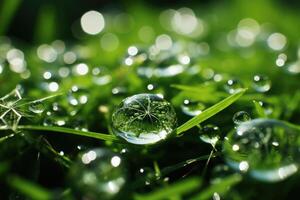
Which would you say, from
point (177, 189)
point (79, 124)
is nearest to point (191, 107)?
point (79, 124)

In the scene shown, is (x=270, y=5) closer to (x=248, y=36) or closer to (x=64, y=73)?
(x=248, y=36)

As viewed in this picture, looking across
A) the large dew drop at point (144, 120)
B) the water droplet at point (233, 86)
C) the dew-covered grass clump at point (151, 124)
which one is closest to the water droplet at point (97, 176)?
the dew-covered grass clump at point (151, 124)

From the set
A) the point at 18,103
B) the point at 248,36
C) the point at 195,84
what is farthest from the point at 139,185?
the point at 248,36

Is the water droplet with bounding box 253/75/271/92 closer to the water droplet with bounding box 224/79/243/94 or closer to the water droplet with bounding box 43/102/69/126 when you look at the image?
the water droplet with bounding box 224/79/243/94

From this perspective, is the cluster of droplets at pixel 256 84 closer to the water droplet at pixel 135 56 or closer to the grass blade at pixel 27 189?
the water droplet at pixel 135 56

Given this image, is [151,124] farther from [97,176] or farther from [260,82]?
[260,82]

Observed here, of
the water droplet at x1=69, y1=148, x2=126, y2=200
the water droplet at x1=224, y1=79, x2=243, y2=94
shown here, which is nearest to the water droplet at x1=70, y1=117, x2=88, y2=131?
the water droplet at x1=69, y1=148, x2=126, y2=200
